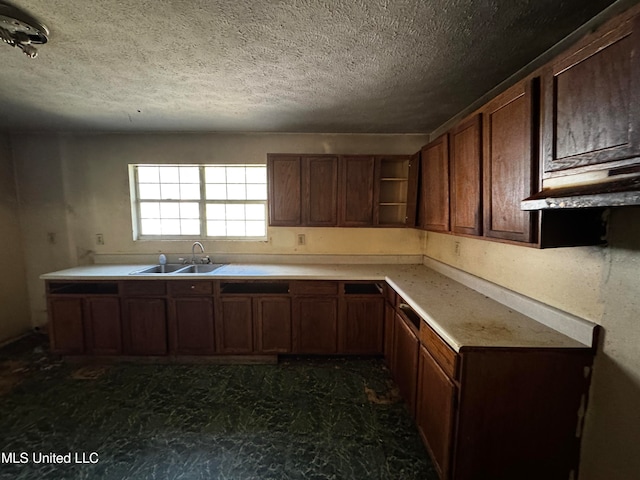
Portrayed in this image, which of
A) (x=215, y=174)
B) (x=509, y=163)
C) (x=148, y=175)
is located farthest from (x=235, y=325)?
(x=509, y=163)

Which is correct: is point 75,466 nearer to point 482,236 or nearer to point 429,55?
point 482,236

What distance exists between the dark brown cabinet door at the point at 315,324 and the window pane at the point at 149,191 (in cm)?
224

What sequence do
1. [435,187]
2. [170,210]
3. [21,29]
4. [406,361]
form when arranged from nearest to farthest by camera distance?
[21,29] < [406,361] < [435,187] < [170,210]

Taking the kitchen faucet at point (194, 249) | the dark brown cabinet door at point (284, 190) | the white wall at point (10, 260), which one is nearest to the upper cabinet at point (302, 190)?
the dark brown cabinet door at point (284, 190)

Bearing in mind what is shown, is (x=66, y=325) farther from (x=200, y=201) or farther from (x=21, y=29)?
(x=21, y=29)

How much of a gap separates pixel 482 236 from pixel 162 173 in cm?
346

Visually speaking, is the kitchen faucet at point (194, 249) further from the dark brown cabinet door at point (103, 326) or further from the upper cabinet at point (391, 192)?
the upper cabinet at point (391, 192)

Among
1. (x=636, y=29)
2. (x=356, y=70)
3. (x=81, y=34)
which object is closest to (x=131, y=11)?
(x=81, y=34)

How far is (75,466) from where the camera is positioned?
1.56 metres

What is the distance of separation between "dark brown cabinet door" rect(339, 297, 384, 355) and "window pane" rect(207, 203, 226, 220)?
1.86 m

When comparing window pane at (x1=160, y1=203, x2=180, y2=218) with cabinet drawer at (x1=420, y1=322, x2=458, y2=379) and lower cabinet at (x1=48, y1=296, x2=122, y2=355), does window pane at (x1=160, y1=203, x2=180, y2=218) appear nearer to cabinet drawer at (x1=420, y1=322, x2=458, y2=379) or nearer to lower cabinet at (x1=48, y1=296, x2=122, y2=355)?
lower cabinet at (x1=48, y1=296, x2=122, y2=355)

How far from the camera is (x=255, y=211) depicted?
3.26m

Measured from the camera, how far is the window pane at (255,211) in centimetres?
326

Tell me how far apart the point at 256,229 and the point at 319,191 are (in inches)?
39.2
